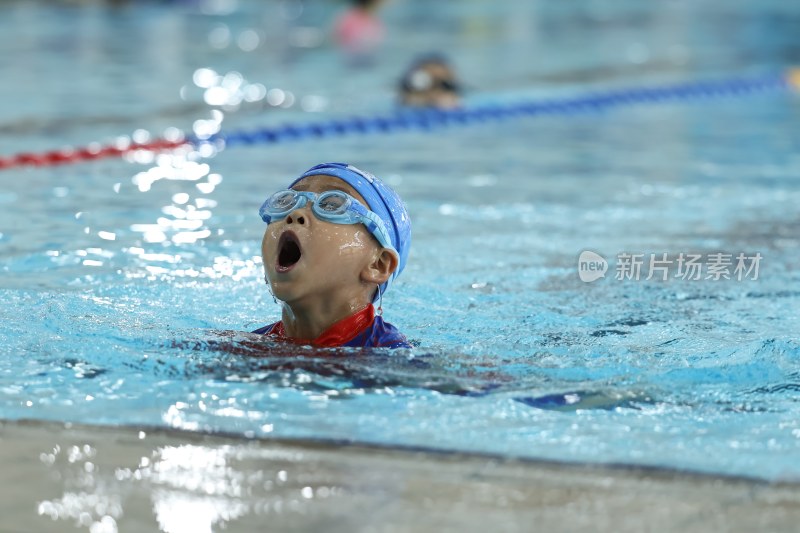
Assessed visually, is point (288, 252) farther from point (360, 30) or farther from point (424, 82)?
point (360, 30)

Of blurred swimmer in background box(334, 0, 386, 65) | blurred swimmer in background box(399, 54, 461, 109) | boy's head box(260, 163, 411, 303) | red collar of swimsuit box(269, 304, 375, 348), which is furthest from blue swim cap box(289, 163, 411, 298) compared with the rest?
blurred swimmer in background box(334, 0, 386, 65)

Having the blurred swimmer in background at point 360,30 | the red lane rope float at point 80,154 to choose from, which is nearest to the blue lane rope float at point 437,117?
the red lane rope float at point 80,154

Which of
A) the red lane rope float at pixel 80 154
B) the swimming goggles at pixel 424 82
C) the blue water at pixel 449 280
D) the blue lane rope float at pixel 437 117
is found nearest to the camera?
the blue water at pixel 449 280

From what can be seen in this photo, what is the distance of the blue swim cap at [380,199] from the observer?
10.2 feet

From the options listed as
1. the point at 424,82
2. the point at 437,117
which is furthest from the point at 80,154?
the point at 424,82

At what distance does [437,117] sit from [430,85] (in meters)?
0.38

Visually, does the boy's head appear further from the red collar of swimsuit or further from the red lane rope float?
the red lane rope float

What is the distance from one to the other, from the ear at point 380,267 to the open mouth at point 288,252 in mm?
185

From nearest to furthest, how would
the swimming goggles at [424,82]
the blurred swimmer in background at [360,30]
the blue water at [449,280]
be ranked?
the blue water at [449,280] < the swimming goggles at [424,82] < the blurred swimmer in background at [360,30]

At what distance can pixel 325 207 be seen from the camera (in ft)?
9.77

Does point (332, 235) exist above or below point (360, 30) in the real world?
below

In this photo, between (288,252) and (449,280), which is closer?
(288,252)

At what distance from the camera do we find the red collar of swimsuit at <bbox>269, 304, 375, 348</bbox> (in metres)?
3.05

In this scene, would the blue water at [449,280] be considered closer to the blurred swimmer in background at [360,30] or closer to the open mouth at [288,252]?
the open mouth at [288,252]
